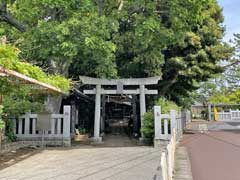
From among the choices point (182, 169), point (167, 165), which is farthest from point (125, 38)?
point (167, 165)

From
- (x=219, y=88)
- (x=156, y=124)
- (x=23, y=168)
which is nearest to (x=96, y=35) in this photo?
(x=156, y=124)

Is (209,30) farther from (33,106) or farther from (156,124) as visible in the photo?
(33,106)

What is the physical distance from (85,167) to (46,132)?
5.99 meters

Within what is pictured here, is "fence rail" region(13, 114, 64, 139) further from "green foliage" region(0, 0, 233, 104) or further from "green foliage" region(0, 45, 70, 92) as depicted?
"green foliage" region(0, 45, 70, 92)

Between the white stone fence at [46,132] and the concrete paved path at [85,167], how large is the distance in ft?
8.87

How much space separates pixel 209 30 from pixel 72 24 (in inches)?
368

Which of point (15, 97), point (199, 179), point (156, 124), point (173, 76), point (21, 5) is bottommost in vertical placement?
point (199, 179)

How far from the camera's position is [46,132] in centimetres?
1389

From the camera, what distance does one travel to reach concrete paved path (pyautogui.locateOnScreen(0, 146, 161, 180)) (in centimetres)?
716

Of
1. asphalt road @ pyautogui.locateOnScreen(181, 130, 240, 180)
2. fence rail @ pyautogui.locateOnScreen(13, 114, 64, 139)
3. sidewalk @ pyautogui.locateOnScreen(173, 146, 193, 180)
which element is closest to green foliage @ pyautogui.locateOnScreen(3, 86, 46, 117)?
fence rail @ pyautogui.locateOnScreen(13, 114, 64, 139)

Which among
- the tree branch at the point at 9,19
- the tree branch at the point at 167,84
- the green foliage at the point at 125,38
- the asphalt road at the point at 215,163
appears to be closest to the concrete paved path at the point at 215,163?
the asphalt road at the point at 215,163

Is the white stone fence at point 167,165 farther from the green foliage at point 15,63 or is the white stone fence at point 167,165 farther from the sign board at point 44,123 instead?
the sign board at point 44,123

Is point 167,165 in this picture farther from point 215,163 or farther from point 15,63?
point 15,63

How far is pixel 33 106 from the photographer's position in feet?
45.1
